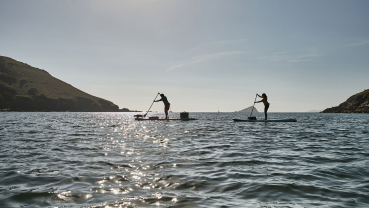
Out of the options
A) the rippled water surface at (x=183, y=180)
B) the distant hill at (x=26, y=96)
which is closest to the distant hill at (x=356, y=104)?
the rippled water surface at (x=183, y=180)

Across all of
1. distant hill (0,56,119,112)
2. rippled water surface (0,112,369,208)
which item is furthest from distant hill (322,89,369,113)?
distant hill (0,56,119,112)

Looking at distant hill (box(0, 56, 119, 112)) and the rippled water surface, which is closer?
the rippled water surface

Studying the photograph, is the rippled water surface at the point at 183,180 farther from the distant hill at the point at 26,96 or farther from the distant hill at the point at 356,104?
the distant hill at the point at 26,96

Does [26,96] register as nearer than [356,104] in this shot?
No

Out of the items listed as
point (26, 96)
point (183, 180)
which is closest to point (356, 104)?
point (183, 180)

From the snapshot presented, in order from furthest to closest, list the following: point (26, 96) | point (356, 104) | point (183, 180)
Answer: point (26, 96) → point (356, 104) → point (183, 180)

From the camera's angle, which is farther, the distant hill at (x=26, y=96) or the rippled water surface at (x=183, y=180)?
the distant hill at (x=26, y=96)

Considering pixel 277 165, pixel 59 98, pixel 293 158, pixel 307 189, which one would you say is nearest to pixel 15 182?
pixel 307 189

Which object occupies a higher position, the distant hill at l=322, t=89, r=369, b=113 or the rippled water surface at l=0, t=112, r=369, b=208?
the distant hill at l=322, t=89, r=369, b=113

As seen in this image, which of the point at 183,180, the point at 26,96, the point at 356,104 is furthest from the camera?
the point at 26,96

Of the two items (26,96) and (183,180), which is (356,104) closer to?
(183,180)

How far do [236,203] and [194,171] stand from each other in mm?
2372

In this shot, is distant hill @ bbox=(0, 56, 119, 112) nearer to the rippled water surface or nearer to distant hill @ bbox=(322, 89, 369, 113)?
the rippled water surface

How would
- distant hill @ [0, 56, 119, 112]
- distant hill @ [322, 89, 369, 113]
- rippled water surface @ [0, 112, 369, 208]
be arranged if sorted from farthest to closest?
distant hill @ [0, 56, 119, 112]
distant hill @ [322, 89, 369, 113]
rippled water surface @ [0, 112, 369, 208]
